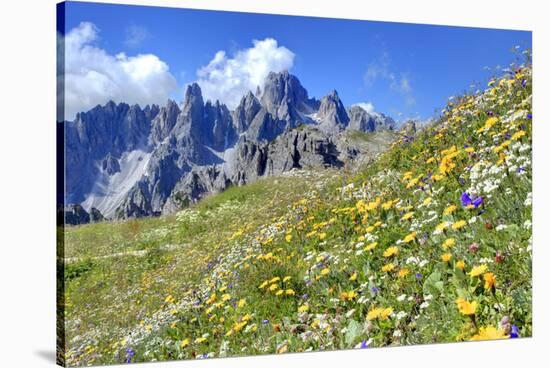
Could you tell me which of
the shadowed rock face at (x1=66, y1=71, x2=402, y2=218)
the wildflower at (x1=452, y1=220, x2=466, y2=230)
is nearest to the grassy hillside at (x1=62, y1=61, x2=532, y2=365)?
the wildflower at (x1=452, y1=220, x2=466, y2=230)

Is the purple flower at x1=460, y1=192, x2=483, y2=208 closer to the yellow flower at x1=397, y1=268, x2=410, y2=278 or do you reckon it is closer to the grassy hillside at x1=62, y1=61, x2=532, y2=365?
the grassy hillside at x1=62, y1=61, x2=532, y2=365

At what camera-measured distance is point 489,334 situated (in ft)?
20.1

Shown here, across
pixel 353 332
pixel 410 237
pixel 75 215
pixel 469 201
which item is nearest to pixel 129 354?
pixel 75 215

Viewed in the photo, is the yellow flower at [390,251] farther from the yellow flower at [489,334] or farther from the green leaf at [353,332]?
the yellow flower at [489,334]

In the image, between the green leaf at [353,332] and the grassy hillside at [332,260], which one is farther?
the green leaf at [353,332]

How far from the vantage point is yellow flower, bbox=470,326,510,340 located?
612 cm

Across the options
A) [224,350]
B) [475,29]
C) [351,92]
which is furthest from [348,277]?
[475,29]

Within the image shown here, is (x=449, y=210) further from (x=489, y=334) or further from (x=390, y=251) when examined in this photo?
(x=489, y=334)

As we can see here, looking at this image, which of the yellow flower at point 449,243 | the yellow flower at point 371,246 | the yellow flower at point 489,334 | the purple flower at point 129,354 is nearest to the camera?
the yellow flower at point 489,334

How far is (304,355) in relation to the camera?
21.3 feet

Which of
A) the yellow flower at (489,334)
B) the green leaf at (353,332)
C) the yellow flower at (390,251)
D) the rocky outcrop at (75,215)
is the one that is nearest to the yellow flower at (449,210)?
the yellow flower at (390,251)

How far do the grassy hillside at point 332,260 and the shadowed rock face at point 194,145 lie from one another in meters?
0.18

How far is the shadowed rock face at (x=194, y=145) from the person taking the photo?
632 cm

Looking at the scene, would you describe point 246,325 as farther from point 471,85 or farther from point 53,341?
point 471,85
